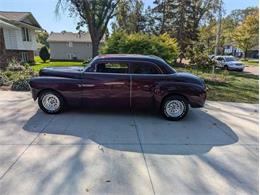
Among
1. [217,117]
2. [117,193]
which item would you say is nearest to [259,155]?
[217,117]

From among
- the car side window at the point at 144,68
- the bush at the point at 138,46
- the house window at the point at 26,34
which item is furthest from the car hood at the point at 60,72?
the house window at the point at 26,34

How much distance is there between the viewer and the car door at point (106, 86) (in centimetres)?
598

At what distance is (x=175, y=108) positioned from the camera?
6078mm

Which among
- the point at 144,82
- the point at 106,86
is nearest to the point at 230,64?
the point at 144,82

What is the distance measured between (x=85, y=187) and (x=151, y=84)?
3.36 metres

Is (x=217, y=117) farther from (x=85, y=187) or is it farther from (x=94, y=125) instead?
(x=85, y=187)

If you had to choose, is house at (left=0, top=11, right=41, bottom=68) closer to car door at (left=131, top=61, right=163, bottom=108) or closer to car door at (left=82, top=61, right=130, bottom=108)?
car door at (left=82, top=61, right=130, bottom=108)

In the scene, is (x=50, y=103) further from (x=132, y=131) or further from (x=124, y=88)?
(x=132, y=131)

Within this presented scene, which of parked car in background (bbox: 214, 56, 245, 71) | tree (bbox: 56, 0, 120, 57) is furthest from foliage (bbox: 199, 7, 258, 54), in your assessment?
tree (bbox: 56, 0, 120, 57)

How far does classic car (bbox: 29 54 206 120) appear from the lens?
5.97 m

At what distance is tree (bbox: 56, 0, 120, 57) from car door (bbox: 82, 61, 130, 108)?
13.7 meters

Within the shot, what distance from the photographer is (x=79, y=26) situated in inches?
910

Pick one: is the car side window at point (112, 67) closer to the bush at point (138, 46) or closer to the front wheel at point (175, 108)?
the front wheel at point (175, 108)

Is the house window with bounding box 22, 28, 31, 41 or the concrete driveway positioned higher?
the house window with bounding box 22, 28, 31, 41
